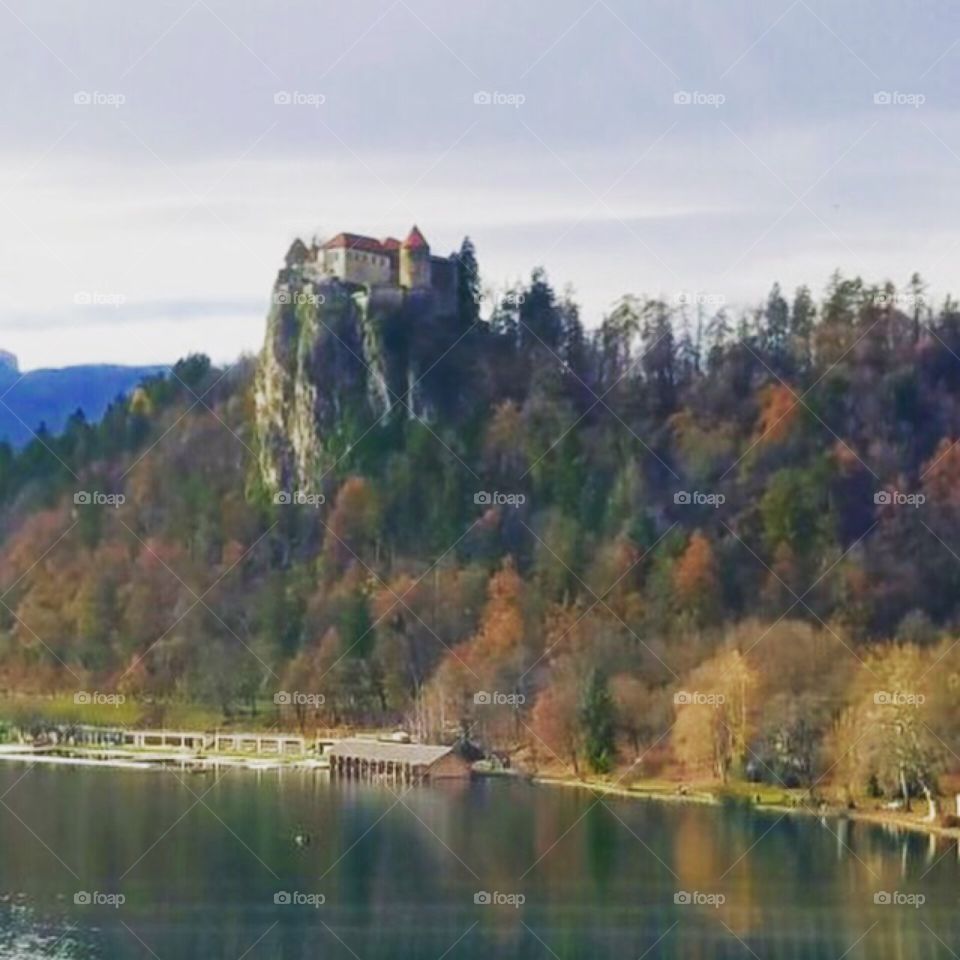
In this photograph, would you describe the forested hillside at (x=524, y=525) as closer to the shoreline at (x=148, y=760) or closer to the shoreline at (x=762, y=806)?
the shoreline at (x=762, y=806)

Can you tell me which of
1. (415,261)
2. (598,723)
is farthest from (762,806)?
(415,261)

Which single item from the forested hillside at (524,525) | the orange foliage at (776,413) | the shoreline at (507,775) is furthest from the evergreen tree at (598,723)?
the orange foliage at (776,413)

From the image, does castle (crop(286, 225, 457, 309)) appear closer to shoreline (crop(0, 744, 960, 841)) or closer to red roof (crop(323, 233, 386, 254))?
red roof (crop(323, 233, 386, 254))

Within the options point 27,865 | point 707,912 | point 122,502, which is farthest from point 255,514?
point 707,912

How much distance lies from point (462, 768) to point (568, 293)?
4.99 meters

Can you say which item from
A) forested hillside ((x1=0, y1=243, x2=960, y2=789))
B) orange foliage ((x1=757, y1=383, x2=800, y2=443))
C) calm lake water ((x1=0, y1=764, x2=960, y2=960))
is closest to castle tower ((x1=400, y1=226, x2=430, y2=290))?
forested hillside ((x1=0, y1=243, x2=960, y2=789))

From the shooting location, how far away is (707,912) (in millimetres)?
13820

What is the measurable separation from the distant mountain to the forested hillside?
0.98 ft

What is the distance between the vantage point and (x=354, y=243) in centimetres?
2236

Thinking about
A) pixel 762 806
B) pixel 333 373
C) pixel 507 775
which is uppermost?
pixel 333 373

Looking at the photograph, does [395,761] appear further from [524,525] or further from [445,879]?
[445,879]

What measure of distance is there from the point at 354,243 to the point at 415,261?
0.58m

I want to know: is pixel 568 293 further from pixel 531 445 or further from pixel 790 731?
pixel 790 731

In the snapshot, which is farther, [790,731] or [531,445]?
[531,445]
